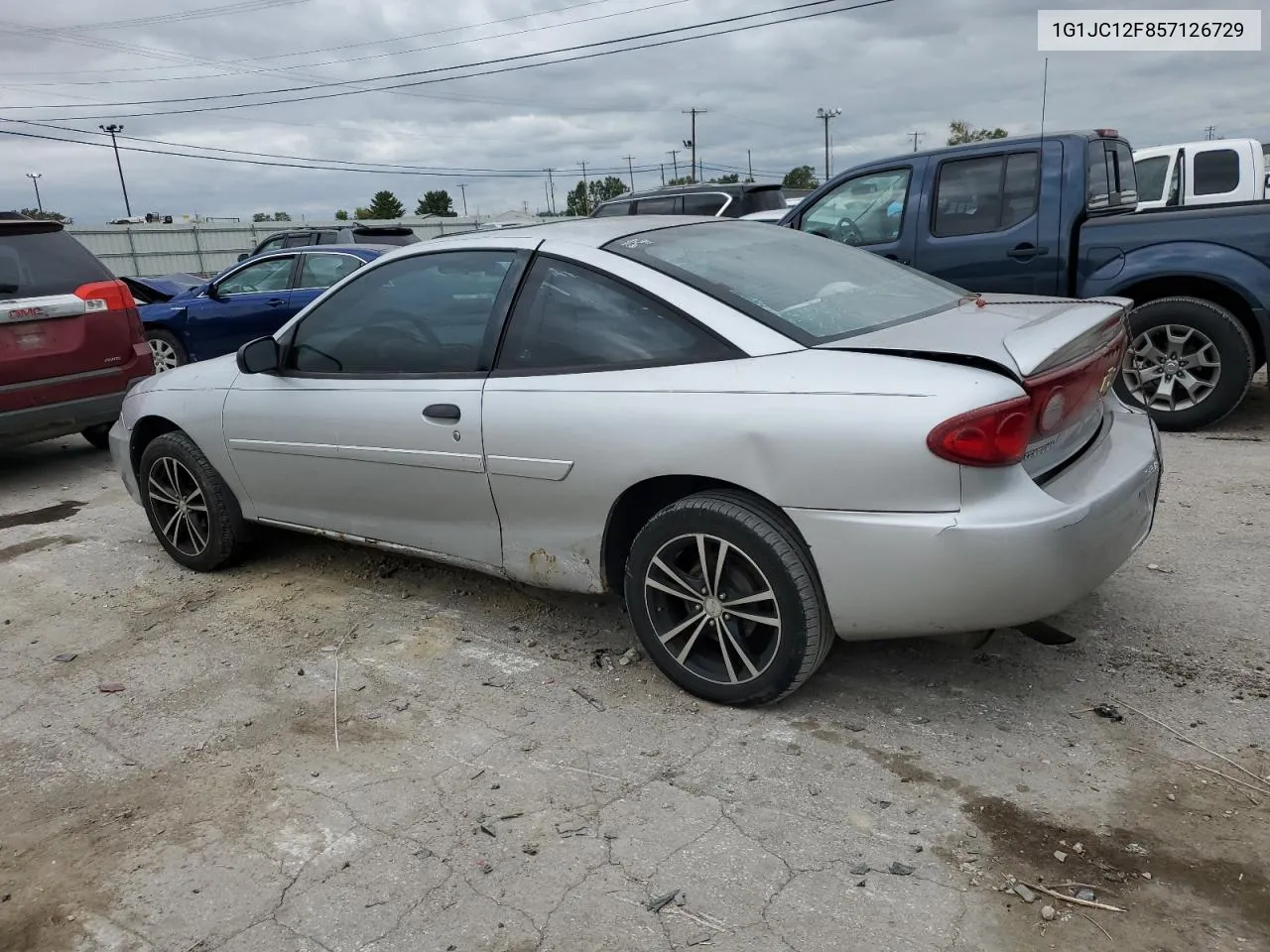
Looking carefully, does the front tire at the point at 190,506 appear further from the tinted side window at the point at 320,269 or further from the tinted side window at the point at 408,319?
the tinted side window at the point at 320,269

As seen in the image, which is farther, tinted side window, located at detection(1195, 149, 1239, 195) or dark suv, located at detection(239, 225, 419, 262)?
dark suv, located at detection(239, 225, 419, 262)

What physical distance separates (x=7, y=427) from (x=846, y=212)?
A: 612 cm

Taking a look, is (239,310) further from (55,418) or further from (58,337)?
(55,418)

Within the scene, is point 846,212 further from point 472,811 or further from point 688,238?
point 472,811

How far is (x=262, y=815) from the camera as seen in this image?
2766 mm

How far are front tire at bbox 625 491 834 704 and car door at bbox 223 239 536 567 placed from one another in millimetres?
718

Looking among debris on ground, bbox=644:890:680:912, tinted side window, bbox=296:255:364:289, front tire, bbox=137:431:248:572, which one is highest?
tinted side window, bbox=296:255:364:289

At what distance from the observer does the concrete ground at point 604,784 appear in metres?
2.27

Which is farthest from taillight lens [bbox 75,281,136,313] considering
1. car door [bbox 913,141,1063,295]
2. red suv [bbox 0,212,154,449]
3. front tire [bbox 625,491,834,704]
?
car door [bbox 913,141,1063,295]

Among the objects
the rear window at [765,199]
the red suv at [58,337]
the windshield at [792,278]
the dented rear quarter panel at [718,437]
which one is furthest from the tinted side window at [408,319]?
the rear window at [765,199]

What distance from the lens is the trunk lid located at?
2699 millimetres

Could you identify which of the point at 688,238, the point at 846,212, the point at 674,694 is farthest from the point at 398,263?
the point at 846,212

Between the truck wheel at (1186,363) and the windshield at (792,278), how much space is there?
305 centimetres

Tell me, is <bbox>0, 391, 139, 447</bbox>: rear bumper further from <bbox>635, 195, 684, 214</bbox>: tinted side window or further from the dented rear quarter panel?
<bbox>635, 195, 684, 214</bbox>: tinted side window
